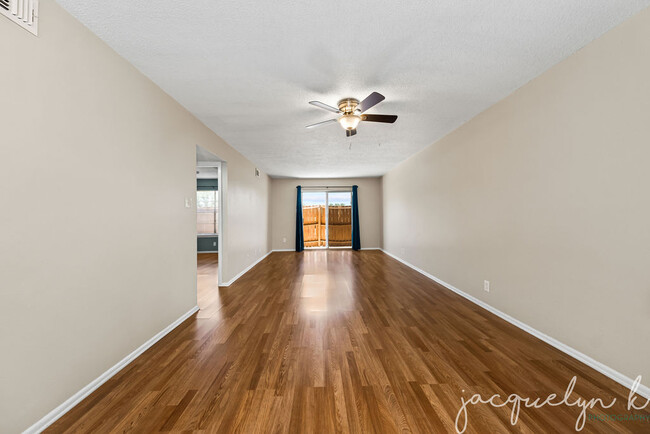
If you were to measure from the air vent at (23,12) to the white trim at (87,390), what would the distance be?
2.05m

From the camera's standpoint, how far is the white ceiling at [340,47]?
61.4 inches

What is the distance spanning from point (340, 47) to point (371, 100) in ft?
2.01

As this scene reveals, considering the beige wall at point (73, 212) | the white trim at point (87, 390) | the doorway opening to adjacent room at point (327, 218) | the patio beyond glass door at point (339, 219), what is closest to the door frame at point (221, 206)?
the beige wall at point (73, 212)

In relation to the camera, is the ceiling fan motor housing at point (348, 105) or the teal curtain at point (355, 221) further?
the teal curtain at point (355, 221)

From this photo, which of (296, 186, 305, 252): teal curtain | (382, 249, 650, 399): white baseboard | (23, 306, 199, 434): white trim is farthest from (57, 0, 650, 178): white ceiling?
(296, 186, 305, 252): teal curtain

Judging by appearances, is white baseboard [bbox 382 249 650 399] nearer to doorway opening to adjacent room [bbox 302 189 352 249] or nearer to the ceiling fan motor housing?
the ceiling fan motor housing

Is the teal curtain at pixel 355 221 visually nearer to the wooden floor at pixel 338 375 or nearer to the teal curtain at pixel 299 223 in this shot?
the teal curtain at pixel 299 223

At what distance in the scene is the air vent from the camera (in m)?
1.24

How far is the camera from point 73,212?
5.20ft

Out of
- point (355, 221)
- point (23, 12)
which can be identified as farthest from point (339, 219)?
point (23, 12)

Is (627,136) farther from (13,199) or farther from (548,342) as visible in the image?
(13,199)

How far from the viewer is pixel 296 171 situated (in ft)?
22.3

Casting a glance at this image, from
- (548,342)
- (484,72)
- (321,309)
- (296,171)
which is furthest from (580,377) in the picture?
(296,171)

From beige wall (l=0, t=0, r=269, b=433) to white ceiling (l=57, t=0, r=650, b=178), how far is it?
11.2 inches
